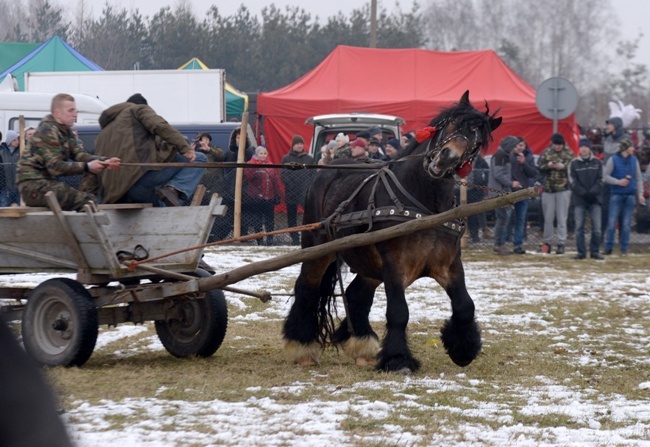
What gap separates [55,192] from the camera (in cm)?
736

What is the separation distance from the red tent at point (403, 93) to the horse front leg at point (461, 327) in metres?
15.7

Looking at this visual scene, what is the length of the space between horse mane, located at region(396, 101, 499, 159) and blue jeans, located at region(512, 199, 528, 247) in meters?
10.1

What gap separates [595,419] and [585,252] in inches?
460

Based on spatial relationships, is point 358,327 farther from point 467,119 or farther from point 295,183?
point 295,183

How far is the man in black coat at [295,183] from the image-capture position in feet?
54.9

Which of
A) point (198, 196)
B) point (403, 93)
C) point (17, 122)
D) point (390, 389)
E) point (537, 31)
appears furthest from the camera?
point (537, 31)

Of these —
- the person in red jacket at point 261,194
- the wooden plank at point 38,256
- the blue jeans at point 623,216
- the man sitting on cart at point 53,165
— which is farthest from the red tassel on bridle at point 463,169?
the blue jeans at point 623,216

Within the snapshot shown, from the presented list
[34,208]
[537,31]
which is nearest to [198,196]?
[34,208]

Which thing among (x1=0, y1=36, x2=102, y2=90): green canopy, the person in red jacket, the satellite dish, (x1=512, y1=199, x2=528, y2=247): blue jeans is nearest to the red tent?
the satellite dish

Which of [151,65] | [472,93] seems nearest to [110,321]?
[472,93]

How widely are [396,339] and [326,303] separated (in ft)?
3.57

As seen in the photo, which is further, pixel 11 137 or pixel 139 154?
pixel 11 137

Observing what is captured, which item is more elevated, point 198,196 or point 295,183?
point 198,196

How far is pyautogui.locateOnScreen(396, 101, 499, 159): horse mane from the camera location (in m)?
7.12
